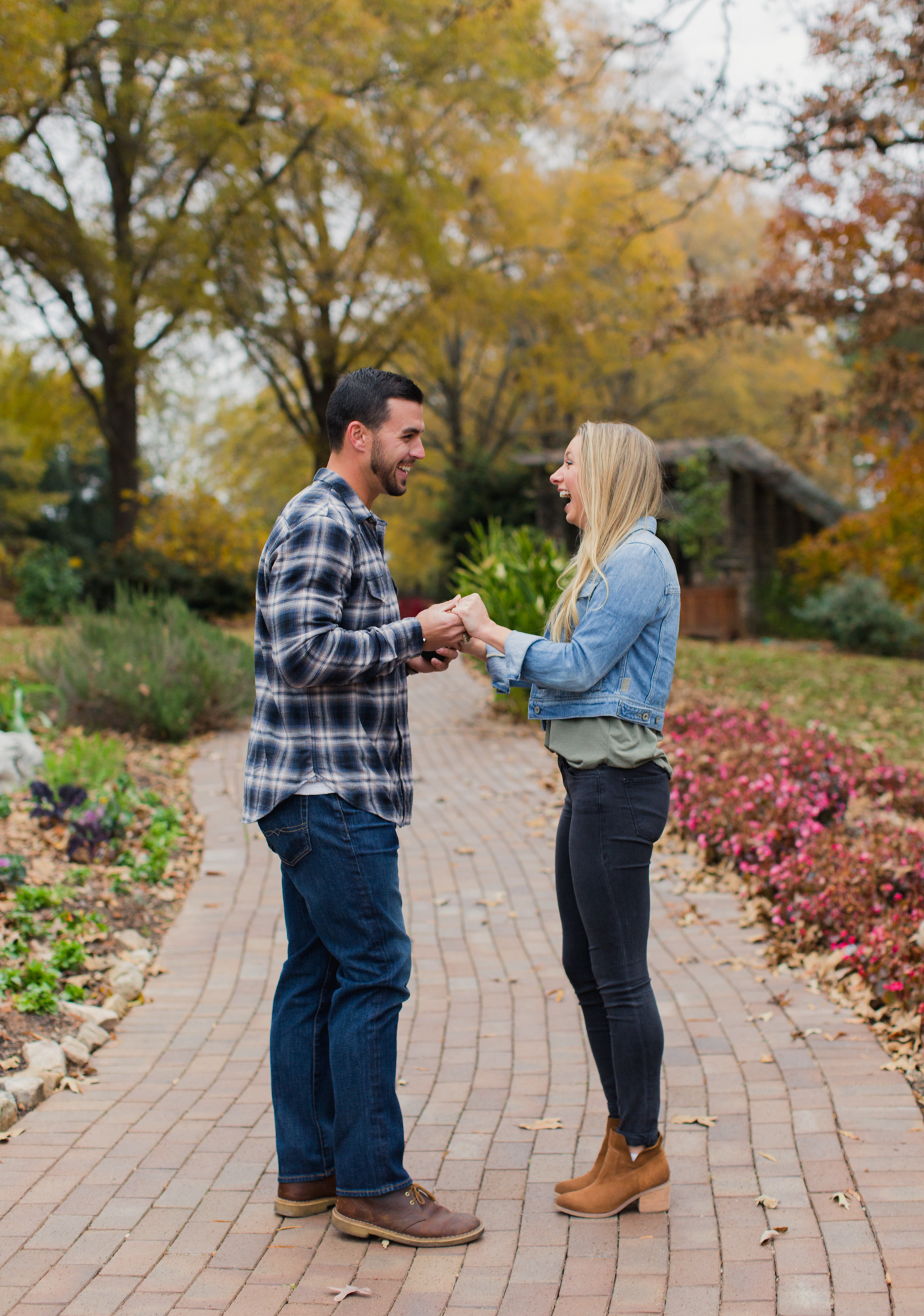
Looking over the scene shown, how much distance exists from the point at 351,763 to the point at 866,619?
19.8 metres

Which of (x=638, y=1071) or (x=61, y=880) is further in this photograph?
(x=61, y=880)

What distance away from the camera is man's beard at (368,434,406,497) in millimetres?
2545

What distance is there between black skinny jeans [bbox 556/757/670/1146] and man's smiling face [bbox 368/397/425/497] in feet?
2.58

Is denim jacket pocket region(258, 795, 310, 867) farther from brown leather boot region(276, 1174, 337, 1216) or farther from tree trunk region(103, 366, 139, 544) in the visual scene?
tree trunk region(103, 366, 139, 544)

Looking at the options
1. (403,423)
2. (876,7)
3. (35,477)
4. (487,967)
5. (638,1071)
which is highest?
(876,7)

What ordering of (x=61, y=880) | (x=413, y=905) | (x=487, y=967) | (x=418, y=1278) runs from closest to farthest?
(x=418, y=1278) < (x=487, y=967) < (x=61, y=880) < (x=413, y=905)

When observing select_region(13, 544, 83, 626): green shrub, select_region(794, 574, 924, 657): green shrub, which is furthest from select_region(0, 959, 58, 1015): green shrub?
select_region(794, 574, 924, 657): green shrub

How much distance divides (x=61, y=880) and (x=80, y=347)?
57.6ft

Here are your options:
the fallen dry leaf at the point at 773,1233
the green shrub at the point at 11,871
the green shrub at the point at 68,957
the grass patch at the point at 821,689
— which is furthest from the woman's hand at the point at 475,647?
the grass patch at the point at 821,689

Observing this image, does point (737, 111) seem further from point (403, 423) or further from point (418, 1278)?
point (418, 1278)

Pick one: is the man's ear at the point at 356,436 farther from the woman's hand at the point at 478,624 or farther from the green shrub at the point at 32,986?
the green shrub at the point at 32,986

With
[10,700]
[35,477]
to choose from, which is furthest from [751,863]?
[35,477]

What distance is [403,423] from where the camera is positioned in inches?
99.7

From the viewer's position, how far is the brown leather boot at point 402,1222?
102 inches
